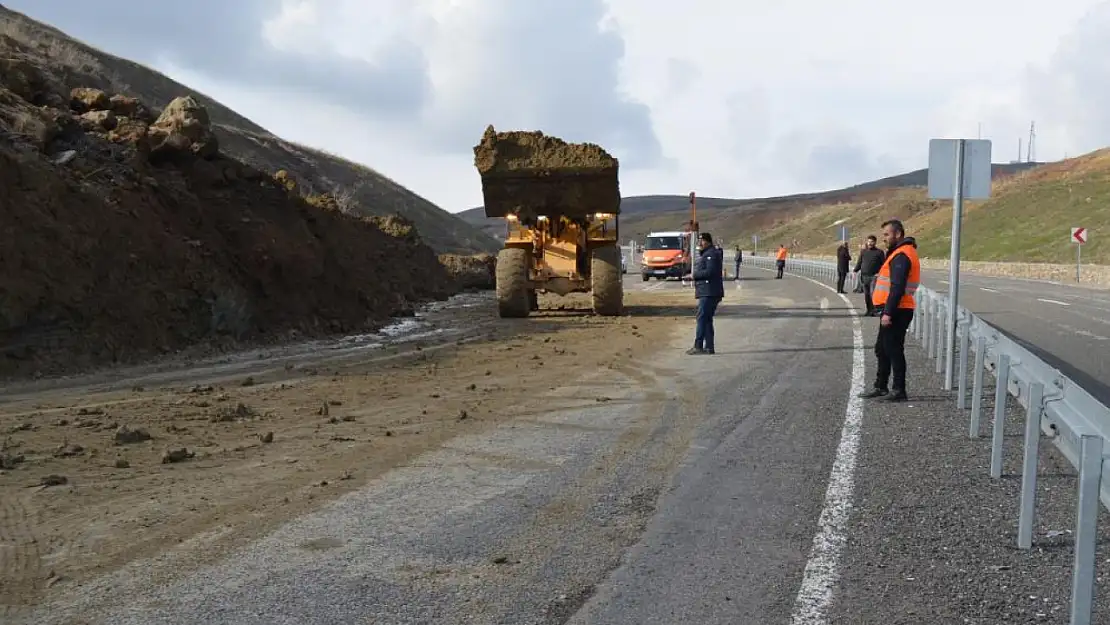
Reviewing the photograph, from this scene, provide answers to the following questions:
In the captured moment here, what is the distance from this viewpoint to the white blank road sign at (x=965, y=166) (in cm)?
966

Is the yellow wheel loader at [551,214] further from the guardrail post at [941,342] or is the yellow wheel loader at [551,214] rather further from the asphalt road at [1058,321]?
the guardrail post at [941,342]

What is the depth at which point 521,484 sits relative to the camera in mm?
6398

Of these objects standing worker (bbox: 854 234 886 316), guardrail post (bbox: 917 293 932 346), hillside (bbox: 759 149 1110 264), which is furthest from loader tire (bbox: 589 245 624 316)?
hillside (bbox: 759 149 1110 264)

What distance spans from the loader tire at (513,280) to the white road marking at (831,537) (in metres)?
12.1

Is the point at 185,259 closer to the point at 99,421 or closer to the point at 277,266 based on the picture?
the point at 277,266

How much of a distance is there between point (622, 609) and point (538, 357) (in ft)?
31.3

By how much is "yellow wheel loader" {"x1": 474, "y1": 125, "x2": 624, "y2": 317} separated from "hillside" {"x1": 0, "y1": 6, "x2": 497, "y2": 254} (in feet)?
55.9

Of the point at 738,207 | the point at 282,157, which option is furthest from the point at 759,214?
the point at 282,157

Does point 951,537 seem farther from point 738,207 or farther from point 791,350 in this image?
point 738,207

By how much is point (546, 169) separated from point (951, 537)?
15160 millimetres

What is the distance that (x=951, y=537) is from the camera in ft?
17.0

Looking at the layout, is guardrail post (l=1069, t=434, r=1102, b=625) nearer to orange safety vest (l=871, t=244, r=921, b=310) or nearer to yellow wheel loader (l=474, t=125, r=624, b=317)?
orange safety vest (l=871, t=244, r=921, b=310)

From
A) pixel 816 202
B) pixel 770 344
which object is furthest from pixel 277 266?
pixel 816 202

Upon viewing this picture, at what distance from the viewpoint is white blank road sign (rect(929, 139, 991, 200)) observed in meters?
Result: 9.66
